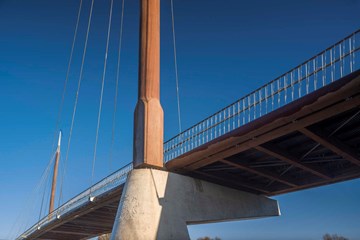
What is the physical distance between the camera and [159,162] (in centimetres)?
2094

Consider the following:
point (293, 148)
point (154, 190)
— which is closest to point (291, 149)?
point (293, 148)

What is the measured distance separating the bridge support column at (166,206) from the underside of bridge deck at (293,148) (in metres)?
0.86

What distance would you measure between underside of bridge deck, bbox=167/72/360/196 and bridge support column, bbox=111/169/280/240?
0.86m

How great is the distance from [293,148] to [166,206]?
7.06 m

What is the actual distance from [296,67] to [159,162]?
28.8 feet

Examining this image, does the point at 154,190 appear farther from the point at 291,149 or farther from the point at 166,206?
the point at 291,149

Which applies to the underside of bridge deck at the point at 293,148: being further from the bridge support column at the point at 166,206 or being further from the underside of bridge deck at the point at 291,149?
the bridge support column at the point at 166,206

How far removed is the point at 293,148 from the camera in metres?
19.9

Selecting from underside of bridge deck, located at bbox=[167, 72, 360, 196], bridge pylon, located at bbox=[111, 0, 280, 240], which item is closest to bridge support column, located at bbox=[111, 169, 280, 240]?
bridge pylon, located at bbox=[111, 0, 280, 240]

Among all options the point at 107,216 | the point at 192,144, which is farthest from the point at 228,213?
the point at 107,216

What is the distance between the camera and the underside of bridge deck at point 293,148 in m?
14.3

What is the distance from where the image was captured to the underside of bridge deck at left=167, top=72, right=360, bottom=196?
1427 centimetres

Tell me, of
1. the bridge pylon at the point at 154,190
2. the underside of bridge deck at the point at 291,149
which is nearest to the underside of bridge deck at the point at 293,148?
the underside of bridge deck at the point at 291,149

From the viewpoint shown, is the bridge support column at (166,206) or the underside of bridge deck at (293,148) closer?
the underside of bridge deck at (293,148)
